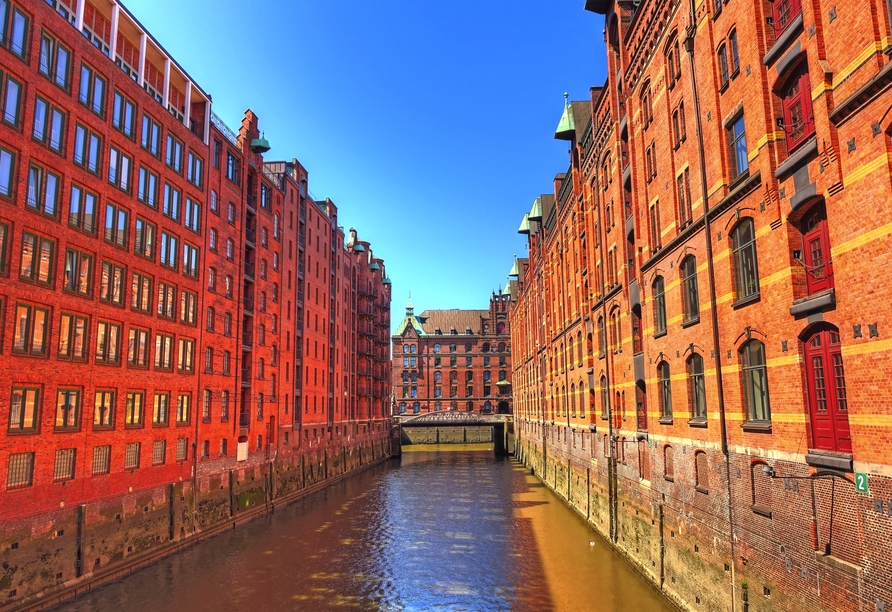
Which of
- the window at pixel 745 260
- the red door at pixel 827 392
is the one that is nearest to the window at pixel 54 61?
the window at pixel 745 260

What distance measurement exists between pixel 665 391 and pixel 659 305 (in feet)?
10.7

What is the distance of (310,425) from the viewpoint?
54.4 metres

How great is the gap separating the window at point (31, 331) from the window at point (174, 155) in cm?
1217

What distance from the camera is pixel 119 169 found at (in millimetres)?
27484

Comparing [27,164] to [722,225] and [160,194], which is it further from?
[722,225]

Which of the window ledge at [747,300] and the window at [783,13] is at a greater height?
the window at [783,13]

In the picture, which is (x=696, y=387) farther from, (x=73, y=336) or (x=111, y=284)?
(x=111, y=284)

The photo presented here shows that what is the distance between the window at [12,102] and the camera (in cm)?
2091

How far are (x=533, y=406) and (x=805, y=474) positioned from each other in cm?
5492

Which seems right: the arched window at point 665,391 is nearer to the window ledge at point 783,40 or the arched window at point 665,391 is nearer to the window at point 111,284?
the window ledge at point 783,40

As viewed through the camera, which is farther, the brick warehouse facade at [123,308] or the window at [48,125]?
the window at [48,125]

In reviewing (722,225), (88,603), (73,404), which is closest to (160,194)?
(73,404)

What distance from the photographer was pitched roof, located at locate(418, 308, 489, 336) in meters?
116

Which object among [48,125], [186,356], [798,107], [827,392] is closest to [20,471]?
[186,356]
